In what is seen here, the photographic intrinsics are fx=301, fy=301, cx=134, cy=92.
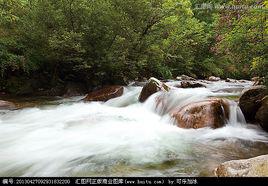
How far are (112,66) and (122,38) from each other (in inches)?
52.0

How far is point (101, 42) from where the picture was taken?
43.5ft

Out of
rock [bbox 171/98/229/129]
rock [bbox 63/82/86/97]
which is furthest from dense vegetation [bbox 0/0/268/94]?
rock [bbox 171/98/229/129]

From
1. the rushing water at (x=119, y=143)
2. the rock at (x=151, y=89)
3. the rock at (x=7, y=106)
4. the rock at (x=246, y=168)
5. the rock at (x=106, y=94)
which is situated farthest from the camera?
the rock at (x=106, y=94)

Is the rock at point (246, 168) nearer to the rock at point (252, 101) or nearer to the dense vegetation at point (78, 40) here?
the rock at point (252, 101)

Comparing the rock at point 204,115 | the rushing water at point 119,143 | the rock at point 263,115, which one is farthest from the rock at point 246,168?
the rock at point 263,115

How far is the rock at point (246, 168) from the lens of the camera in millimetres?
3917

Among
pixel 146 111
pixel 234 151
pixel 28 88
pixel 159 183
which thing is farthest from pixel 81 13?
pixel 159 183

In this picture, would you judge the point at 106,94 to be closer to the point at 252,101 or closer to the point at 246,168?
the point at 252,101

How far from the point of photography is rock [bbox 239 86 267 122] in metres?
8.04

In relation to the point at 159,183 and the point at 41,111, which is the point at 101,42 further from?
the point at 159,183

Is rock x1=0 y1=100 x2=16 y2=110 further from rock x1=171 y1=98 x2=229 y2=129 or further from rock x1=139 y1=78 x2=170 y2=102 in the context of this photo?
rock x1=171 y1=98 x2=229 y2=129

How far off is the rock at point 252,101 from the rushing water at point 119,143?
0.21 meters

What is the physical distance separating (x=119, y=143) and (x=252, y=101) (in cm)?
394

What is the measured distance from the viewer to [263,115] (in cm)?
748
